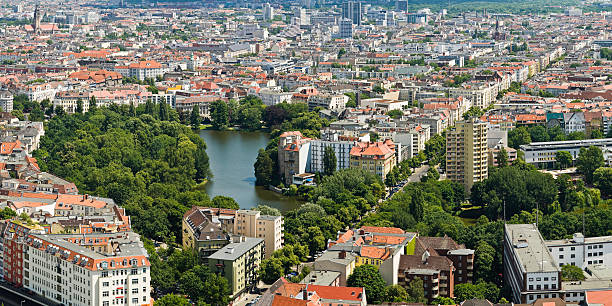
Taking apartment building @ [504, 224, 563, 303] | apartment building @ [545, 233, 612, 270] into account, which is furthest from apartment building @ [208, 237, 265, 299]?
apartment building @ [545, 233, 612, 270]

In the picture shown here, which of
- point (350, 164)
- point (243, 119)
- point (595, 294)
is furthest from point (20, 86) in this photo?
point (595, 294)

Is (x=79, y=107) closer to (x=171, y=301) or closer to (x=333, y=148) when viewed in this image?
(x=333, y=148)

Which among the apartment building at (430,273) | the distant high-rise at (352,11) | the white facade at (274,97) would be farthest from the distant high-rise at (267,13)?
the apartment building at (430,273)

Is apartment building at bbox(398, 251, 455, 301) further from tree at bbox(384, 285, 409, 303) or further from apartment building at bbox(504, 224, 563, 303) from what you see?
apartment building at bbox(504, 224, 563, 303)

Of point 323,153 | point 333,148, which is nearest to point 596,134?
point 333,148

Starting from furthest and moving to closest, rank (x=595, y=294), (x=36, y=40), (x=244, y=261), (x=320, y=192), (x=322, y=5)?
(x=322, y=5), (x=36, y=40), (x=320, y=192), (x=244, y=261), (x=595, y=294)

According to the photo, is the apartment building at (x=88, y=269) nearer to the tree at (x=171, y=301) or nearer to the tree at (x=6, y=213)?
the tree at (x=171, y=301)

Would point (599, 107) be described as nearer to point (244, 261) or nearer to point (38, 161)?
point (38, 161)
